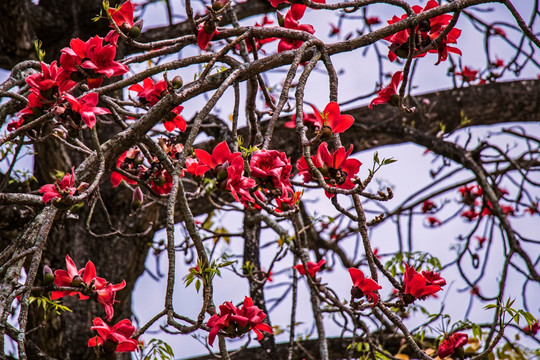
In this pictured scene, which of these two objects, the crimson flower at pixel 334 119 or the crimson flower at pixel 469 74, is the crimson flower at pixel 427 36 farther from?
the crimson flower at pixel 469 74

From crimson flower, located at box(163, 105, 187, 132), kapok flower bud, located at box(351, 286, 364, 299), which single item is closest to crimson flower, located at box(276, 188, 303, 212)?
kapok flower bud, located at box(351, 286, 364, 299)

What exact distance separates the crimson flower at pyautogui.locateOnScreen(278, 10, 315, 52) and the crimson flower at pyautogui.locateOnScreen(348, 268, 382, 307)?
0.69 m

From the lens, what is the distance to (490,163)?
320cm

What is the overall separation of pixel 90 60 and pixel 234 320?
2.44 feet

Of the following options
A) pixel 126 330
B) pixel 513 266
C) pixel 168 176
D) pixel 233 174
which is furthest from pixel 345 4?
pixel 513 266

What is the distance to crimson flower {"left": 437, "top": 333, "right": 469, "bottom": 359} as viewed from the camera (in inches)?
62.6

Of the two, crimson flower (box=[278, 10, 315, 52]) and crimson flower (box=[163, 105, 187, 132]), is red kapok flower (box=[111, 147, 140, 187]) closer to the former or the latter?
crimson flower (box=[163, 105, 187, 132])

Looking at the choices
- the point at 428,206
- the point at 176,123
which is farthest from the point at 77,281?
the point at 428,206

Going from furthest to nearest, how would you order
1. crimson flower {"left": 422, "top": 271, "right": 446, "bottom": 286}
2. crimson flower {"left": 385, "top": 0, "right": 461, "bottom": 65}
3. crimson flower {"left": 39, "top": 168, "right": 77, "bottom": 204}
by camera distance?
1. crimson flower {"left": 385, "top": 0, "right": 461, "bottom": 65}
2. crimson flower {"left": 422, "top": 271, "right": 446, "bottom": 286}
3. crimson flower {"left": 39, "top": 168, "right": 77, "bottom": 204}

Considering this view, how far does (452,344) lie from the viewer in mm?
1600

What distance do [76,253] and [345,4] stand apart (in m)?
1.99

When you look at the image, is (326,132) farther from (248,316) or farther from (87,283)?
(87,283)

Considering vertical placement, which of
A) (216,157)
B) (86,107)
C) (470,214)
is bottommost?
(216,157)

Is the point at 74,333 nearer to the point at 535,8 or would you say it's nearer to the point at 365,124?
the point at 365,124
